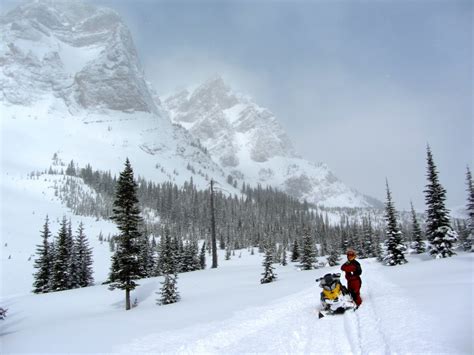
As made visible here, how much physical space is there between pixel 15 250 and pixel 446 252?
71.1 meters

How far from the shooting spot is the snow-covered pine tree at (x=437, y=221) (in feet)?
109

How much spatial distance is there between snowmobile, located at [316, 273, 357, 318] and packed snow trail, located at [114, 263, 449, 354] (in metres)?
0.23

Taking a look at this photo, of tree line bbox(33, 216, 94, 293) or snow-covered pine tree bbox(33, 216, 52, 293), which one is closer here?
tree line bbox(33, 216, 94, 293)

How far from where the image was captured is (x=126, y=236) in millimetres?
23328

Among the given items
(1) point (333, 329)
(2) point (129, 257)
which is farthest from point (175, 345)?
(2) point (129, 257)

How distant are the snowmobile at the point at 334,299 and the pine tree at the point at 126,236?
52.4 feet

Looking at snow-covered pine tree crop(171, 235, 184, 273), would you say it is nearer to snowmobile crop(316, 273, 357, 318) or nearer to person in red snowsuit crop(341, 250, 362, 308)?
person in red snowsuit crop(341, 250, 362, 308)

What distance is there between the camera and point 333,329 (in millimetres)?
9430

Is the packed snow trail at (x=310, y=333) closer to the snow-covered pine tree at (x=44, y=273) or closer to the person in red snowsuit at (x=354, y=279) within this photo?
the person in red snowsuit at (x=354, y=279)

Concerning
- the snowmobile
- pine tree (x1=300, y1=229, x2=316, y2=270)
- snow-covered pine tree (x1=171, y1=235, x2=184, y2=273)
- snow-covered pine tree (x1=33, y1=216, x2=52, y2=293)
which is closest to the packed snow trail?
the snowmobile

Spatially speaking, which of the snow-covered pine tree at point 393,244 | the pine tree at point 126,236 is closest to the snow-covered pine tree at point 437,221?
the snow-covered pine tree at point 393,244

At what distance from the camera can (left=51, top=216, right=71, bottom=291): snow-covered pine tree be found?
37062 mm

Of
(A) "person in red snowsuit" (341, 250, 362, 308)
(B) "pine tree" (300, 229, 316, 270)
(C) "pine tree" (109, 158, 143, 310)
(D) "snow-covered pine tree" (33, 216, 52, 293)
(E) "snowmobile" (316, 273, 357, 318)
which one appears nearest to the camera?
(E) "snowmobile" (316, 273, 357, 318)

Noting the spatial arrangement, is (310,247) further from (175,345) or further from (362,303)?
(175,345)
